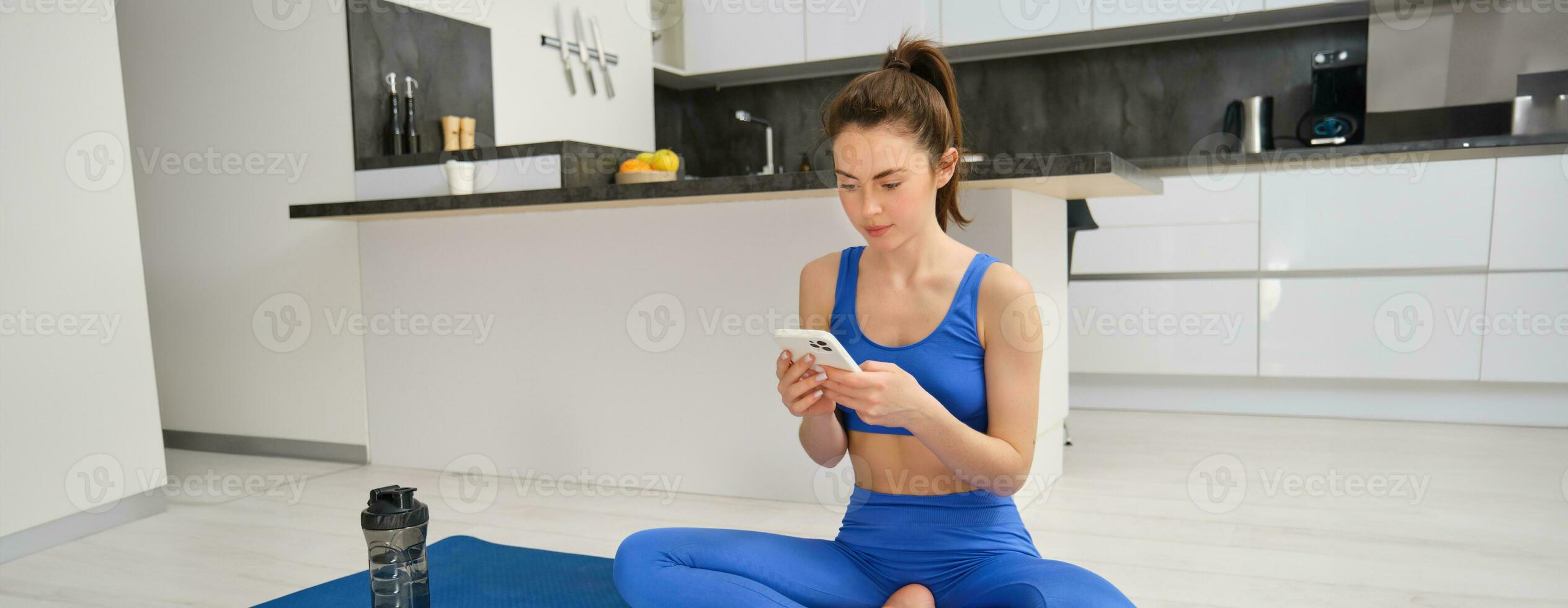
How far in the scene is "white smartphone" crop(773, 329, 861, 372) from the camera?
1220 millimetres

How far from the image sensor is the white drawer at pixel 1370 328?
11.9 ft

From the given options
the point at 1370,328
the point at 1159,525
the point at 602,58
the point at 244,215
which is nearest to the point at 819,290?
the point at 1159,525

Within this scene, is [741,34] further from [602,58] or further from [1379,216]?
[1379,216]

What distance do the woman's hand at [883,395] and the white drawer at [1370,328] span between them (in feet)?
9.94

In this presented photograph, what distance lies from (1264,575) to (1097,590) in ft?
3.53

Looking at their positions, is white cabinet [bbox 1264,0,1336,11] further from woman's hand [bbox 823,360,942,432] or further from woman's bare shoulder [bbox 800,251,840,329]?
woman's hand [bbox 823,360,942,432]

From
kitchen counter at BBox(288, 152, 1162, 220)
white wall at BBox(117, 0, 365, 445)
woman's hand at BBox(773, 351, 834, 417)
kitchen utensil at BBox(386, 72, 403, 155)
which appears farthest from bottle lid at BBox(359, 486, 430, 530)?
kitchen utensil at BBox(386, 72, 403, 155)

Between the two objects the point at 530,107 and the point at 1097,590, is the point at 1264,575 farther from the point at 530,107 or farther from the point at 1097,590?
the point at 530,107

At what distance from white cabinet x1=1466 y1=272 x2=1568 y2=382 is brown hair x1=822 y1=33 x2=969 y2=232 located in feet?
9.79

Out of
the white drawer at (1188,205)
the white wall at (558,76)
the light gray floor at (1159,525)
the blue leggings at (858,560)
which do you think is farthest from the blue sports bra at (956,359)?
the white wall at (558,76)

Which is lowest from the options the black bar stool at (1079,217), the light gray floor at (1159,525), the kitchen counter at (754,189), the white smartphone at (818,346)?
the light gray floor at (1159,525)

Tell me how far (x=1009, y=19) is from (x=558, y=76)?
1881mm

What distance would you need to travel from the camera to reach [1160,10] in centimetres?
426

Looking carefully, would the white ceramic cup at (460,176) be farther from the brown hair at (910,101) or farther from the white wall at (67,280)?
the brown hair at (910,101)
